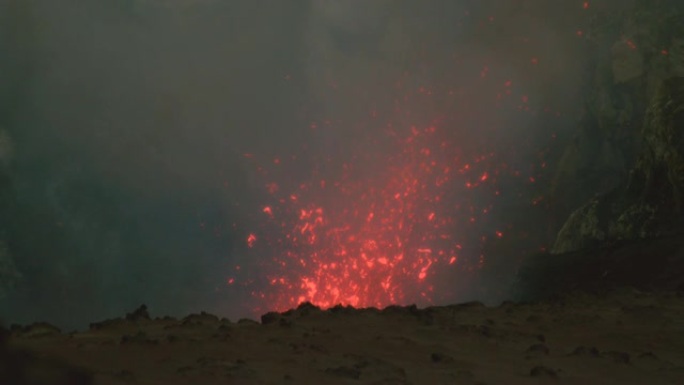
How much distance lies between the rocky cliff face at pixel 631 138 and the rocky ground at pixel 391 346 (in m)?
15.8

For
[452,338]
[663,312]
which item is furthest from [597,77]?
[452,338]

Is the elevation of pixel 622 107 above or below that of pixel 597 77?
below

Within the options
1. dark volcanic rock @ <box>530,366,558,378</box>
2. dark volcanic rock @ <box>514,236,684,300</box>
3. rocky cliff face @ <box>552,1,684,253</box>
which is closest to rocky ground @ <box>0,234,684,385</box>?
dark volcanic rock @ <box>530,366,558,378</box>

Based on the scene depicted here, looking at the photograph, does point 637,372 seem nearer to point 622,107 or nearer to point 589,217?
point 589,217

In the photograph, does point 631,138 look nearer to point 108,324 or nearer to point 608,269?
point 608,269

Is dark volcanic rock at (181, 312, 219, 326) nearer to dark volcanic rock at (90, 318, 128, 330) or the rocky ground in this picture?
the rocky ground

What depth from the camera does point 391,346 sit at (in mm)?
6137

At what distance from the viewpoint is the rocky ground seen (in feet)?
16.3

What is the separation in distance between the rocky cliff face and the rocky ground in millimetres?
15794

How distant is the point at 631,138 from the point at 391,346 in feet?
126

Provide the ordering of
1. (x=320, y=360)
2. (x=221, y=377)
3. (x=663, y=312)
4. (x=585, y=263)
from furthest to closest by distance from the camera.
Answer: (x=585, y=263) < (x=663, y=312) < (x=320, y=360) < (x=221, y=377)

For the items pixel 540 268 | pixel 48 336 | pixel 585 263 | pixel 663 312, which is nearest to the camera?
pixel 48 336

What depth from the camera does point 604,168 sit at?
4203 cm

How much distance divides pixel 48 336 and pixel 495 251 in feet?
154
